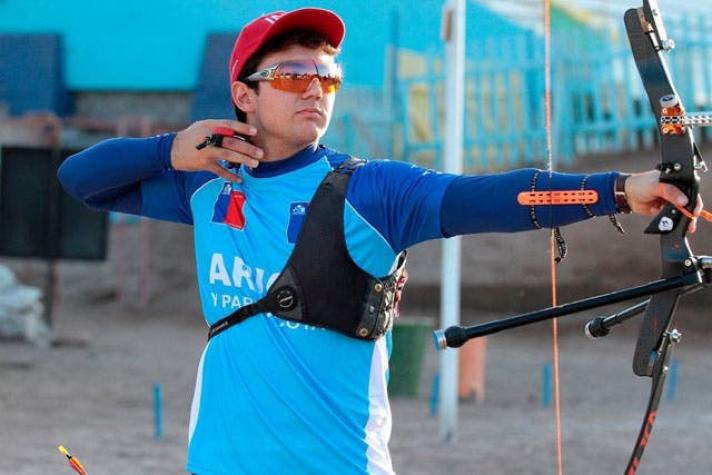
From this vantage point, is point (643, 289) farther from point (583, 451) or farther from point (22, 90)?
point (22, 90)

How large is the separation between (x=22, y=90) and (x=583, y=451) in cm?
1542

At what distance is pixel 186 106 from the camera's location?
21188mm

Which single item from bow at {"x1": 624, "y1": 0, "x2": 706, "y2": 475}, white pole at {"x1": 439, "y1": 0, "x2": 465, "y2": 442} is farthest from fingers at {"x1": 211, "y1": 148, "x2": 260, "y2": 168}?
white pole at {"x1": 439, "y1": 0, "x2": 465, "y2": 442}

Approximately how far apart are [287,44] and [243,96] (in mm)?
170

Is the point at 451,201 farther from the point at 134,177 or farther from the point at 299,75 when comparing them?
the point at 134,177

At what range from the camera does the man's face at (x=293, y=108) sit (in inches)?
121

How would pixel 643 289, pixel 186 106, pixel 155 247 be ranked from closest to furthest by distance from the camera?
1. pixel 643 289
2. pixel 155 247
3. pixel 186 106

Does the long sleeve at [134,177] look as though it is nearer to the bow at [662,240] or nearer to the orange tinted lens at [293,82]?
the orange tinted lens at [293,82]

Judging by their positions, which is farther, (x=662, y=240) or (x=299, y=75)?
(x=299, y=75)

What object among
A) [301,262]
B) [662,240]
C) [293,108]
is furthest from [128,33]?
[662,240]

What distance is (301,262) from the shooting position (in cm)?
291

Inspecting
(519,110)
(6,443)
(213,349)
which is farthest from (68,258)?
(213,349)

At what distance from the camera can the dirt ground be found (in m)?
8.22

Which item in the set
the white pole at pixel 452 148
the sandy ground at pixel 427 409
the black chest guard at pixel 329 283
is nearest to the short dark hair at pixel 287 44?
the black chest guard at pixel 329 283
